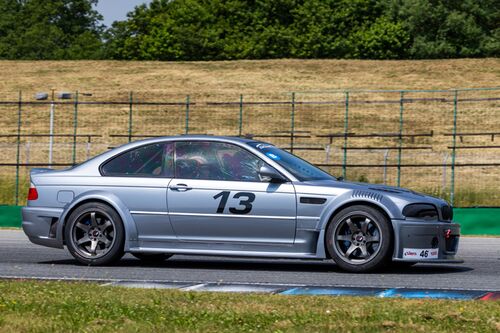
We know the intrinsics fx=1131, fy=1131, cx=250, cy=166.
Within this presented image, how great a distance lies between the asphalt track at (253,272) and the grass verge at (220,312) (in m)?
1.50

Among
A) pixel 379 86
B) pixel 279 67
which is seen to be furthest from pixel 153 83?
pixel 379 86

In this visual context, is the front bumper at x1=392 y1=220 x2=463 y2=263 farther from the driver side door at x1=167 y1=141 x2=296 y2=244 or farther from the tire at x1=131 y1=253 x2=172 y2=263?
the tire at x1=131 y1=253 x2=172 y2=263

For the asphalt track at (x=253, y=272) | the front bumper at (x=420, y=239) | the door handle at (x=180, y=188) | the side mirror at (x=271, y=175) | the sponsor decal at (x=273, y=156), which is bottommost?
the asphalt track at (x=253, y=272)

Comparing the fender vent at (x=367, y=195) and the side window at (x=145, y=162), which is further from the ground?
the side window at (x=145, y=162)

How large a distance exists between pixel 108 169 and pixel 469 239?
30.5 ft

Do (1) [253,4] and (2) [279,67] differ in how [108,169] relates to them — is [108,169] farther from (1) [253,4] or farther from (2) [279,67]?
(1) [253,4]

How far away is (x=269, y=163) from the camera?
12.0 meters

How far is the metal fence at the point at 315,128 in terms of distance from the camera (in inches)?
1507

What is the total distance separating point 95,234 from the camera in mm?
12188

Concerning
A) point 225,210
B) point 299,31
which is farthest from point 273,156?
point 299,31

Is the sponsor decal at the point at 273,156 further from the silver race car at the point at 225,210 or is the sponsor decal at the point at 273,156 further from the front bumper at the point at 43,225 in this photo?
the front bumper at the point at 43,225

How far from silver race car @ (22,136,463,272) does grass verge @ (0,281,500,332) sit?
229cm

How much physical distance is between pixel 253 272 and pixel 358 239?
3.94ft

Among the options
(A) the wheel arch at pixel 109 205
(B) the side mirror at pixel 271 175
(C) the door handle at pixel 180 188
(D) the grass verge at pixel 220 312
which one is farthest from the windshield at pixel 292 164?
(D) the grass verge at pixel 220 312
